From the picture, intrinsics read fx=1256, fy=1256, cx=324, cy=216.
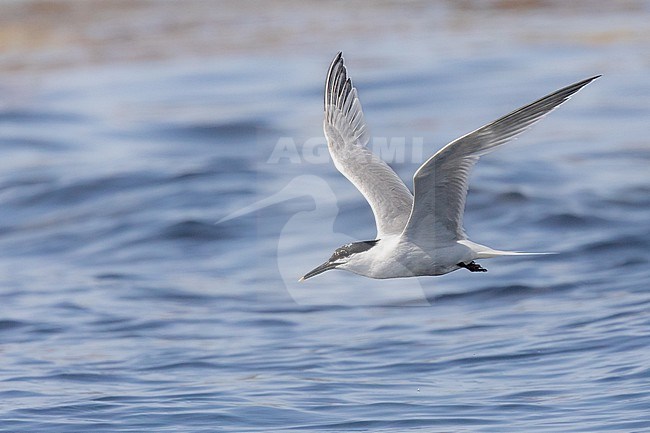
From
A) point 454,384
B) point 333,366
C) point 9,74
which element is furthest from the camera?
point 9,74

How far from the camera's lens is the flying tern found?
786 centimetres

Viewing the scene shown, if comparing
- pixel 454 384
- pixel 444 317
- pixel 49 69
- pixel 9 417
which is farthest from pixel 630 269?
pixel 49 69

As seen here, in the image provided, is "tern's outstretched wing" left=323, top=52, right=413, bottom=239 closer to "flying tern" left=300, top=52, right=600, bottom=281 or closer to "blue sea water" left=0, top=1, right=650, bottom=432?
"flying tern" left=300, top=52, right=600, bottom=281

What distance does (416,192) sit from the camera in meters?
8.22

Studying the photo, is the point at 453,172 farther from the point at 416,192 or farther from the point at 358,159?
the point at 358,159

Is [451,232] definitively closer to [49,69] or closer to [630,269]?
[630,269]

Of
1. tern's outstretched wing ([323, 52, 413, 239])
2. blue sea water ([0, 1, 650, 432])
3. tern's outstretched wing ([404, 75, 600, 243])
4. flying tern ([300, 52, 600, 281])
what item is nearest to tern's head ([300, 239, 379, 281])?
flying tern ([300, 52, 600, 281])

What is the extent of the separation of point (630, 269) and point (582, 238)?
146cm

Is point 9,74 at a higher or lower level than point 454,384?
higher

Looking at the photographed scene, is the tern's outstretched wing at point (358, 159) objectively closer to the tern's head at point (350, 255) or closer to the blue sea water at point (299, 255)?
the tern's head at point (350, 255)

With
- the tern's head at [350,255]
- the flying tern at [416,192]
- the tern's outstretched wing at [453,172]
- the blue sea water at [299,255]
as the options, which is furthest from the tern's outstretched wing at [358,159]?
the blue sea water at [299,255]

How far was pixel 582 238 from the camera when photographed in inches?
643

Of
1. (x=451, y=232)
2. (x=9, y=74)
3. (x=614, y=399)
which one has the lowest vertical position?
(x=614, y=399)

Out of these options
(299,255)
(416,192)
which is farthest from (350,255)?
(299,255)
